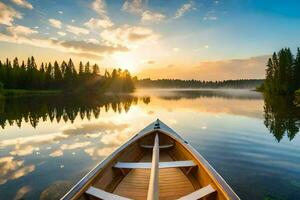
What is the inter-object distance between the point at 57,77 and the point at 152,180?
290 ft

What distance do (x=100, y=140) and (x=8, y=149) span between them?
4800 mm

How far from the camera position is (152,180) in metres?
4.46

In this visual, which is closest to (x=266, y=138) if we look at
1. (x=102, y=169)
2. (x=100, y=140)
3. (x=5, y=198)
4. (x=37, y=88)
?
(x=100, y=140)

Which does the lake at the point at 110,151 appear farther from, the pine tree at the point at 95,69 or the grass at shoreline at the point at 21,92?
the pine tree at the point at 95,69

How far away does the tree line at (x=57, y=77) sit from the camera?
74444mm

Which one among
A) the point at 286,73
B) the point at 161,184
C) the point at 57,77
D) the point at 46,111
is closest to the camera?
the point at 161,184

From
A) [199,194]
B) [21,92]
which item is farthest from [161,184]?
[21,92]

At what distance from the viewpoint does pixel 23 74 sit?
3004 inches

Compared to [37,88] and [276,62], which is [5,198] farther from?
[37,88]

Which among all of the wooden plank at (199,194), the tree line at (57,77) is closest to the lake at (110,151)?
the wooden plank at (199,194)

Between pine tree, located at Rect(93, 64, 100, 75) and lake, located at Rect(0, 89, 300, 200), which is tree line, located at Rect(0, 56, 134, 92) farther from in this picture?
lake, located at Rect(0, 89, 300, 200)

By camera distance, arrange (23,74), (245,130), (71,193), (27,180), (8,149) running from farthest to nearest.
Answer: (23,74), (245,130), (8,149), (27,180), (71,193)

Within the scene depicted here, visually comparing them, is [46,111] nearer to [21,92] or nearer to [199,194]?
[199,194]

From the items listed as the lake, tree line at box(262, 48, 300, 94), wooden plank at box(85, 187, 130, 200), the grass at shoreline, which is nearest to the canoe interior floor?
wooden plank at box(85, 187, 130, 200)
